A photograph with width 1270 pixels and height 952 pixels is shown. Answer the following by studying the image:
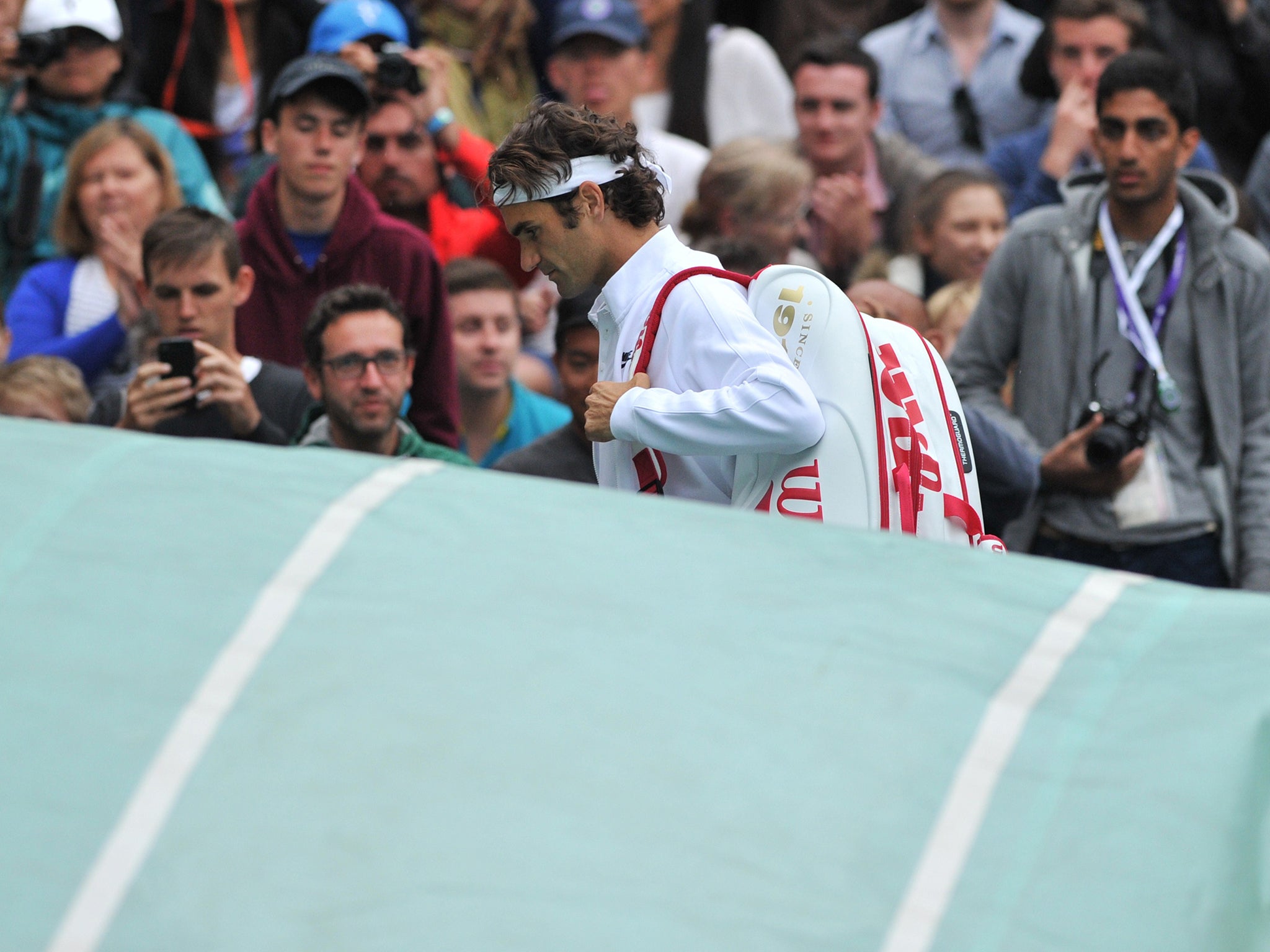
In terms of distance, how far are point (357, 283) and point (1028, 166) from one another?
283cm

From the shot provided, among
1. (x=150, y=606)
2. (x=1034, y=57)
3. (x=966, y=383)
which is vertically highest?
(x=1034, y=57)

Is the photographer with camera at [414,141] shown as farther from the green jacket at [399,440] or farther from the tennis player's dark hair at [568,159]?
the tennis player's dark hair at [568,159]

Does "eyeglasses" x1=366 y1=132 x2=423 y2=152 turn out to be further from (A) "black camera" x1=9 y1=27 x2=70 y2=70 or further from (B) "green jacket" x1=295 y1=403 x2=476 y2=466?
(B) "green jacket" x1=295 y1=403 x2=476 y2=466

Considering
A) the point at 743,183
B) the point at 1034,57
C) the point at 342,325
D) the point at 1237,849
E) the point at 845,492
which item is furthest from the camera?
the point at 1034,57

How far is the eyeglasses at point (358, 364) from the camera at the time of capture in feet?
16.1

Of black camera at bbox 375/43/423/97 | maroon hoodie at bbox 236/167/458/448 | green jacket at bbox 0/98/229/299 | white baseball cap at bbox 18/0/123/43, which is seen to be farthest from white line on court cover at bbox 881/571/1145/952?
white baseball cap at bbox 18/0/123/43

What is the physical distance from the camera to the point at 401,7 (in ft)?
24.3

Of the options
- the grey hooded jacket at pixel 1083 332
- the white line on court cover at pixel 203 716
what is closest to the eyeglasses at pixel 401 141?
the grey hooded jacket at pixel 1083 332

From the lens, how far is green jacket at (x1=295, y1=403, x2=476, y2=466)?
16.1 ft

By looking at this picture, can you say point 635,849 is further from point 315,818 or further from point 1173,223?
point 1173,223

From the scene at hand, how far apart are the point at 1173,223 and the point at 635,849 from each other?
11.7 feet

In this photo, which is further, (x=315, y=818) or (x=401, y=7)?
(x=401, y=7)

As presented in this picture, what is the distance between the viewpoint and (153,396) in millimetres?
4602

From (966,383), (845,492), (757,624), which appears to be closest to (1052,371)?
(966,383)
